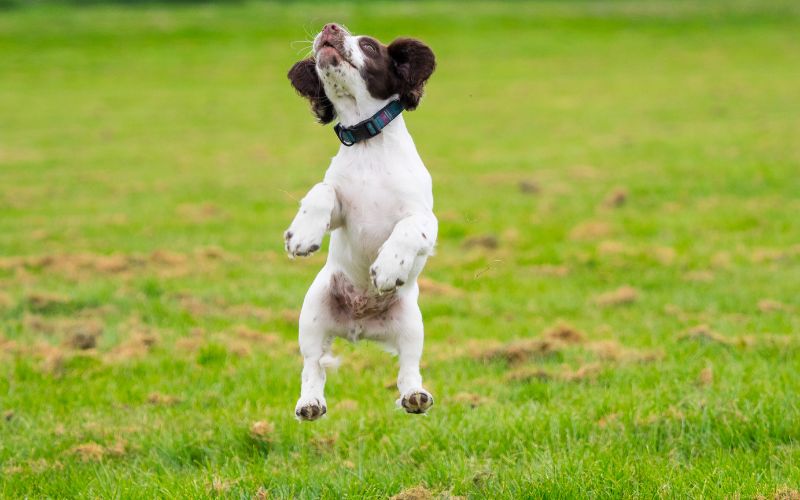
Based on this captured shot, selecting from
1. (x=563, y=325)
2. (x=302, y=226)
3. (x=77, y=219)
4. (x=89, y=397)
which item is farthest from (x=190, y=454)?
(x=77, y=219)

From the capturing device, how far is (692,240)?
14367 millimetres

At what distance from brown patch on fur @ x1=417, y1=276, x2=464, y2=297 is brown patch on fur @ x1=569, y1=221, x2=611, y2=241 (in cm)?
342

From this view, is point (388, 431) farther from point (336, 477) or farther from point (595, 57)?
point (595, 57)

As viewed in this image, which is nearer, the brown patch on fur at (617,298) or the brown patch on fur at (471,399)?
the brown patch on fur at (471,399)

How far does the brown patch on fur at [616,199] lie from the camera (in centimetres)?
1742

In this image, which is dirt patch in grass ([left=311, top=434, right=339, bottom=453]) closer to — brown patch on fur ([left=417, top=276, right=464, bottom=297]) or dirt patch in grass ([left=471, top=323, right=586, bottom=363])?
dirt patch in grass ([left=471, top=323, right=586, bottom=363])

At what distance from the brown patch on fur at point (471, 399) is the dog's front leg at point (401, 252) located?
3.16 m

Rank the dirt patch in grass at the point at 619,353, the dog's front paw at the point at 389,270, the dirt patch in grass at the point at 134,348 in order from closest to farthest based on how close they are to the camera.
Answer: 1. the dog's front paw at the point at 389,270
2. the dirt patch in grass at the point at 619,353
3. the dirt patch in grass at the point at 134,348

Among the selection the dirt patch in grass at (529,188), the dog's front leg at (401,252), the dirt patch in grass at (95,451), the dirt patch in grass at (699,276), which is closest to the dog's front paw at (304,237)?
the dog's front leg at (401,252)

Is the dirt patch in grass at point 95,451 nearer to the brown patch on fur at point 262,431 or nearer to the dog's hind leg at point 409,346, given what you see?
the brown patch on fur at point 262,431

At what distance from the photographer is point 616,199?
1755cm

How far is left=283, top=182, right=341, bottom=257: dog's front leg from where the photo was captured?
407 cm

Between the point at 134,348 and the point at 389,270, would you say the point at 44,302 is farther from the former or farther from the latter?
the point at 389,270

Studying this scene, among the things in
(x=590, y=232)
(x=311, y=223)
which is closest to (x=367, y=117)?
(x=311, y=223)
